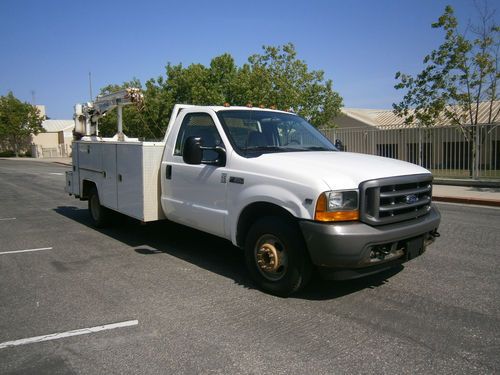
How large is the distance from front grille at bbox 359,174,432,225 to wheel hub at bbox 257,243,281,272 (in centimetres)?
96

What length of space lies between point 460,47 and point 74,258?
16.9 meters

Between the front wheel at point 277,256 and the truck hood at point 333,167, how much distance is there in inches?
20.6

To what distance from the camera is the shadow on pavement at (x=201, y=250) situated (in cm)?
488

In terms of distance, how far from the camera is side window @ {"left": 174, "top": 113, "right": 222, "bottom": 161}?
5.43 metres

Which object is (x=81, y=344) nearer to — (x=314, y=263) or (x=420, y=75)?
(x=314, y=263)

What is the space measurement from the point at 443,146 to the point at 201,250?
13.1 meters

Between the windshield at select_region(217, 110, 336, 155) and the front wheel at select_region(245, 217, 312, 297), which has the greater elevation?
the windshield at select_region(217, 110, 336, 155)

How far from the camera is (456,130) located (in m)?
16.3

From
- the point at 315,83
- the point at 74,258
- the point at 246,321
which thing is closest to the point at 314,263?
the point at 246,321

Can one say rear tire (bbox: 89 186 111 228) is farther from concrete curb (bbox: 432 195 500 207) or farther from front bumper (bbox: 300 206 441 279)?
concrete curb (bbox: 432 195 500 207)

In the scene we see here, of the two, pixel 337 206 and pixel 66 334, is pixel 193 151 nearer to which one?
pixel 337 206

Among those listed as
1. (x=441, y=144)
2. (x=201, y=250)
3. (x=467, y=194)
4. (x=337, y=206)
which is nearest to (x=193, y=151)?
(x=337, y=206)

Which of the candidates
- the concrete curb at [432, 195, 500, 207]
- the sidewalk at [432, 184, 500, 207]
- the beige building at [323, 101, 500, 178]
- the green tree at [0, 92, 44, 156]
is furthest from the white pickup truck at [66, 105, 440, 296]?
the green tree at [0, 92, 44, 156]

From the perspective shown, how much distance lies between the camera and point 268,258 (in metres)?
4.61
